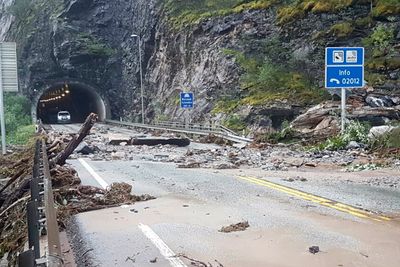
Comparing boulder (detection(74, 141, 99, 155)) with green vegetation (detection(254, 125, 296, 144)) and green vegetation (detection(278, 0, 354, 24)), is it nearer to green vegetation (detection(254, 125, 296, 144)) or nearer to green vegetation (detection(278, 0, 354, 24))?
green vegetation (detection(254, 125, 296, 144))

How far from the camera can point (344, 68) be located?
17797 millimetres

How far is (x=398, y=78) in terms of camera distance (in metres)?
25.0

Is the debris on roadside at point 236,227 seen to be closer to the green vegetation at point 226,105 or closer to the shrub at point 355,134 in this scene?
the shrub at point 355,134

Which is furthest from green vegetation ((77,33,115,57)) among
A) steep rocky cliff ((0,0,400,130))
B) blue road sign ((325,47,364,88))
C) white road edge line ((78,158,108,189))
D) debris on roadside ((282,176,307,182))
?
debris on roadside ((282,176,307,182))

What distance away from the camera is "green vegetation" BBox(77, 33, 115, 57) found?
59.4 metres

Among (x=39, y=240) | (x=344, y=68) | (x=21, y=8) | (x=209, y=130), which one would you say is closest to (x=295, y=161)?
(x=344, y=68)

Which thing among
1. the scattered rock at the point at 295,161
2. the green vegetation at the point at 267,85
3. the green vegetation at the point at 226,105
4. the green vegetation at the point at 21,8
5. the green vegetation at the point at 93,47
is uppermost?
the green vegetation at the point at 21,8

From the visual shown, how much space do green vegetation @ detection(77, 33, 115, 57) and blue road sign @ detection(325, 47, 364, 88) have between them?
1824 inches

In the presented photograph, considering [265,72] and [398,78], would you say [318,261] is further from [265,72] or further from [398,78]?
[265,72]

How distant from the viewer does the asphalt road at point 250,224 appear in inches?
214

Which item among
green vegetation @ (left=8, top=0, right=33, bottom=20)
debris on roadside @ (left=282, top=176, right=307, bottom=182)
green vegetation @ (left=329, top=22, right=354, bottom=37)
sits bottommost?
debris on roadside @ (left=282, top=176, right=307, bottom=182)

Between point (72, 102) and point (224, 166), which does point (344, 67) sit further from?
point (72, 102)

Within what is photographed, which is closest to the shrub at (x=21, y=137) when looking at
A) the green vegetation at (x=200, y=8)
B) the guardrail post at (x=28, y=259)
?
the green vegetation at (x=200, y=8)

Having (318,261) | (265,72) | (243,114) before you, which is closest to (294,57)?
(265,72)
